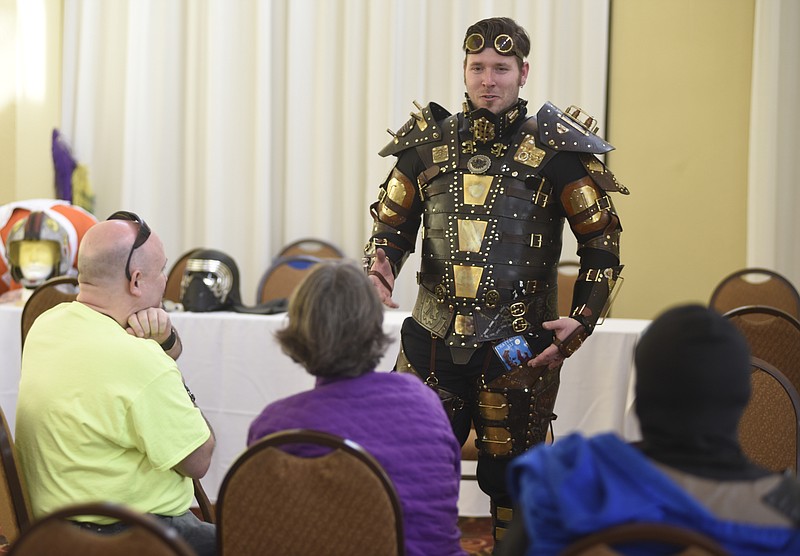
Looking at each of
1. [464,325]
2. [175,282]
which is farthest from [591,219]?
[175,282]

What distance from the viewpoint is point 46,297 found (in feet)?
11.1

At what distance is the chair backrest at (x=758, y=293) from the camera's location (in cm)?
393

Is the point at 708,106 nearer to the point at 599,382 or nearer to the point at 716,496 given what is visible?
the point at 599,382

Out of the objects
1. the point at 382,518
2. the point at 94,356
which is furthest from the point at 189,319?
the point at 382,518

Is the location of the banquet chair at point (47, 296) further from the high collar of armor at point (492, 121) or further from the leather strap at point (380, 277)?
Answer: the high collar of armor at point (492, 121)

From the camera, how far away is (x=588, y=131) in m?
2.53

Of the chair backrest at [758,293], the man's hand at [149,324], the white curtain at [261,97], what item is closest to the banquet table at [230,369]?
the chair backrest at [758,293]

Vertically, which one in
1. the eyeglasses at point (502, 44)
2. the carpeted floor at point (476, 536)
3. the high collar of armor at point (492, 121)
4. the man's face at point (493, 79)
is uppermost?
the eyeglasses at point (502, 44)

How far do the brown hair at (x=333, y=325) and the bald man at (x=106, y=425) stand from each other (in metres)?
0.32

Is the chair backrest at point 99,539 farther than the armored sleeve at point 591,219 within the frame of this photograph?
No

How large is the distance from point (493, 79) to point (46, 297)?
185 cm

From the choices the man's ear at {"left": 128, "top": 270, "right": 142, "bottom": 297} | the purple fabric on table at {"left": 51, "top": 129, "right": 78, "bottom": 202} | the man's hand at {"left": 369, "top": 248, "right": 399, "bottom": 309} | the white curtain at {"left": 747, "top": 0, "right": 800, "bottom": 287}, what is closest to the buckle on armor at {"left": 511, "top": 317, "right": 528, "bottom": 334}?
the man's hand at {"left": 369, "top": 248, "right": 399, "bottom": 309}

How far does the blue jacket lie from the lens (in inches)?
46.7

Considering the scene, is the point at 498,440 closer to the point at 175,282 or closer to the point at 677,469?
the point at 677,469
